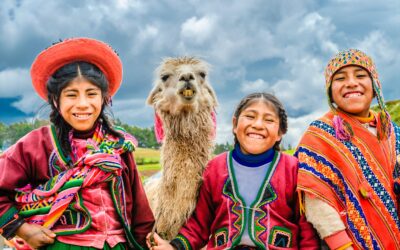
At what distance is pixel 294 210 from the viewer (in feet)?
11.1

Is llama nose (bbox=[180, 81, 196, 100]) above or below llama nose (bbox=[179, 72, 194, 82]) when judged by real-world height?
below

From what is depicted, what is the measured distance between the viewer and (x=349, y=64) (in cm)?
351

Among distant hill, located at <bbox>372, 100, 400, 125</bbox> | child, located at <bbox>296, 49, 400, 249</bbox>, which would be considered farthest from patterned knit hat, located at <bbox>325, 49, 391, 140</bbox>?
distant hill, located at <bbox>372, 100, 400, 125</bbox>

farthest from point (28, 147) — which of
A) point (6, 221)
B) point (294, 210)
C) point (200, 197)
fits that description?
point (294, 210)

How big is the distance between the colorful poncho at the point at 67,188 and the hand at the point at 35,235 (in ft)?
0.11

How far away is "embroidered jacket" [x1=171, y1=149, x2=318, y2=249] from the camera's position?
323 centimetres

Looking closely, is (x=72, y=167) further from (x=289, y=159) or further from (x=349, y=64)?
(x=349, y=64)

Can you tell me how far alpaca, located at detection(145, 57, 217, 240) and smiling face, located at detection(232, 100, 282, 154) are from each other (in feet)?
1.76

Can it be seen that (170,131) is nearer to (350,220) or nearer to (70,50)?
(70,50)

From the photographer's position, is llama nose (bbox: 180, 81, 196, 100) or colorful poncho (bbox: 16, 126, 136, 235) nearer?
colorful poncho (bbox: 16, 126, 136, 235)

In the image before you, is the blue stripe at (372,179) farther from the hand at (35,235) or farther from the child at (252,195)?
the hand at (35,235)

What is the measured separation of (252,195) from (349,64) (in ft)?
3.75

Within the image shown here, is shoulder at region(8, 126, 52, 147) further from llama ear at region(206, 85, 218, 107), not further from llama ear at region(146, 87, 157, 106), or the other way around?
llama ear at region(206, 85, 218, 107)

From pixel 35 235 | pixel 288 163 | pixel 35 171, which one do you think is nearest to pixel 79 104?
pixel 35 171
